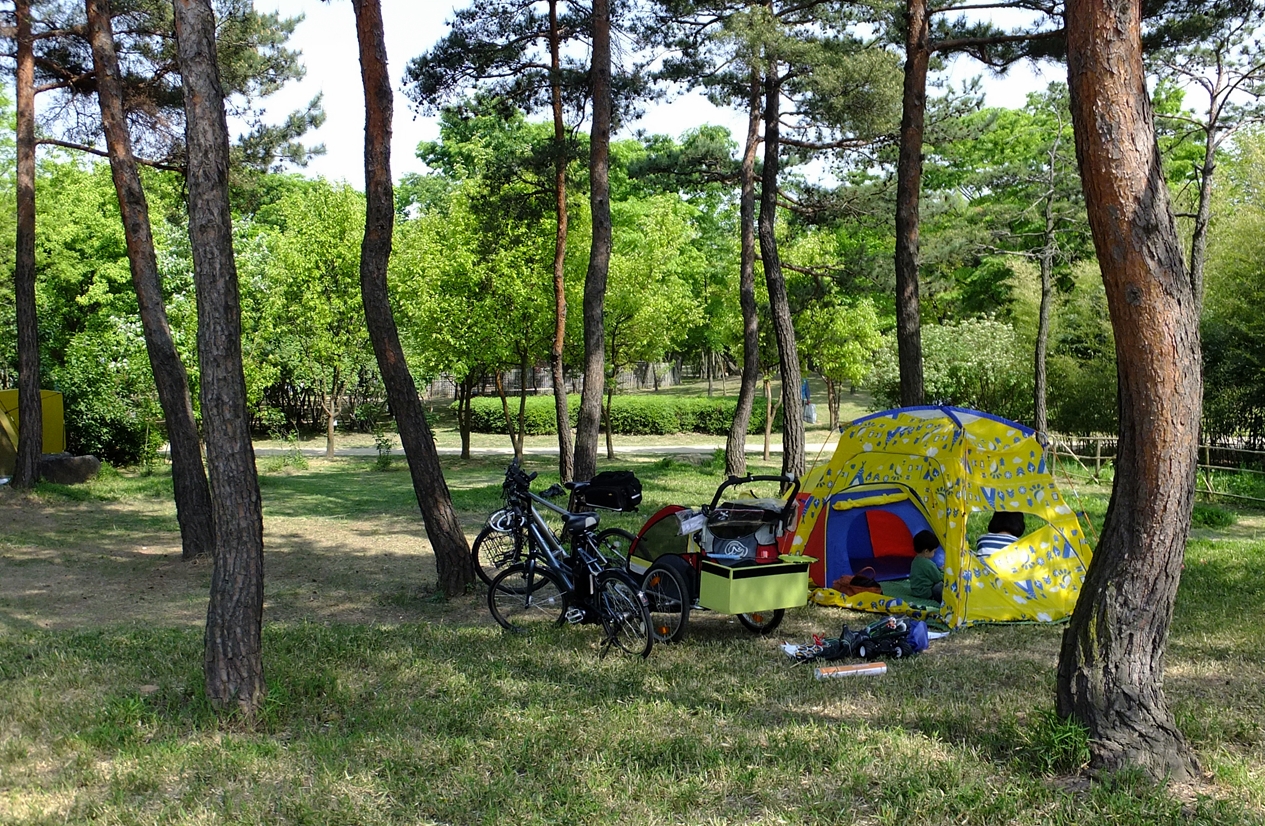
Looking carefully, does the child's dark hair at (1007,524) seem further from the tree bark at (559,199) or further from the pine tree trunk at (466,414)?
the pine tree trunk at (466,414)

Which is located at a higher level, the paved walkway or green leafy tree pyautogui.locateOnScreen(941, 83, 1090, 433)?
green leafy tree pyautogui.locateOnScreen(941, 83, 1090, 433)

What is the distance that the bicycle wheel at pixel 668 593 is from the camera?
6.27 metres

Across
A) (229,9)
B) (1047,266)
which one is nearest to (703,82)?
(229,9)

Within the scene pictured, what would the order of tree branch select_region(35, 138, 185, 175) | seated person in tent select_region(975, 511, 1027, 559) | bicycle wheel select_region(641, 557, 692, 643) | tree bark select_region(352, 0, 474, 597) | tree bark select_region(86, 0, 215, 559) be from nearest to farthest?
bicycle wheel select_region(641, 557, 692, 643), seated person in tent select_region(975, 511, 1027, 559), tree bark select_region(352, 0, 474, 597), tree bark select_region(86, 0, 215, 559), tree branch select_region(35, 138, 185, 175)

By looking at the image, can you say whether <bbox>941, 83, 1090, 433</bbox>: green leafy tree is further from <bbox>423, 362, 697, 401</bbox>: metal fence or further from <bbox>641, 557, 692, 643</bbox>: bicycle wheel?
<bbox>423, 362, 697, 401</bbox>: metal fence

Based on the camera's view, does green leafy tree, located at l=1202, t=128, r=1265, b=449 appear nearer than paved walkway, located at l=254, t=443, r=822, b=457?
Yes

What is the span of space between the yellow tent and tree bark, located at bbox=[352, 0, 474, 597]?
2.98 m

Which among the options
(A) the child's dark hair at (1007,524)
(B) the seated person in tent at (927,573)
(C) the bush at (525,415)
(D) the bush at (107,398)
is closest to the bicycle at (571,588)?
(B) the seated person in tent at (927,573)

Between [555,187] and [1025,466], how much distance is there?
35.5 feet

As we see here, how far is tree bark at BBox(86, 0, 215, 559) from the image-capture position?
1019cm

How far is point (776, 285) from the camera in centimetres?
1555

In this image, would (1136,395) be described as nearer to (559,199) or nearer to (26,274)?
(559,199)

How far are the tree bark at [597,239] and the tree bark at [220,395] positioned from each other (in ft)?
18.1

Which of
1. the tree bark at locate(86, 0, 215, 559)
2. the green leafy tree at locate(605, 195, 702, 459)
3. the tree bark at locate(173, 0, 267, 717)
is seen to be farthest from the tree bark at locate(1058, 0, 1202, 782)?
the green leafy tree at locate(605, 195, 702, 459)
